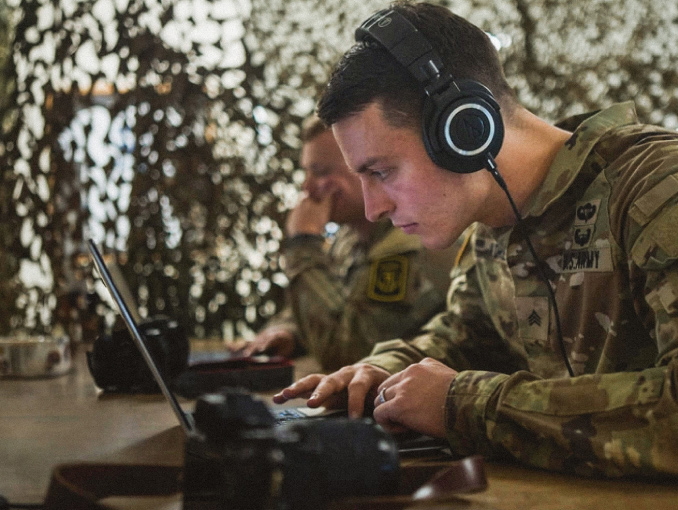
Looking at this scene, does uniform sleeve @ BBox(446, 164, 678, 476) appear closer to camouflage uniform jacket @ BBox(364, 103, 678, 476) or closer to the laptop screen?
camouflage uniform jacket @ BBox(364, 103, 678, 476)

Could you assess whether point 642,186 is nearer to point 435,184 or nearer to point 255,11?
point 435,184

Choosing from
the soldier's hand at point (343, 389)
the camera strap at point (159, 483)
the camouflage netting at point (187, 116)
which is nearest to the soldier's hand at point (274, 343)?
the camouflage netting at point (187, 116)

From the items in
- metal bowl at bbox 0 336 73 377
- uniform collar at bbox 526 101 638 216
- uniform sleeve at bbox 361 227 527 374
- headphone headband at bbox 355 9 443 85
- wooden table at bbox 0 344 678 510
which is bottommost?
wooden table at bbox 0 344 678 510

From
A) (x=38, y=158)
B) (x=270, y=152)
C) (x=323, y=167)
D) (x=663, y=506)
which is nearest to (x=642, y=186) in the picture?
(x=663, y=506)

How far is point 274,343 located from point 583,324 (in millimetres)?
993

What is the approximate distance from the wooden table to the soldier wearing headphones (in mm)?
38

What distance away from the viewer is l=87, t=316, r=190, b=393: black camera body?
1.34m

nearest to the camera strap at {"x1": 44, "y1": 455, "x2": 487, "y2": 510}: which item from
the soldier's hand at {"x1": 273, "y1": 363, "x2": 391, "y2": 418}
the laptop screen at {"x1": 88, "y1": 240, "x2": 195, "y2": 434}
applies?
the laptop screen at {"x1": 88, "y1": 240, "x2": 195, "y2": 434}

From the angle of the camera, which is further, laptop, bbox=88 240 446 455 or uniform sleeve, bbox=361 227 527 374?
uniform sleeve, bbox=361 227 527 374

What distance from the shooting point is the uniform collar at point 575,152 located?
101 cm

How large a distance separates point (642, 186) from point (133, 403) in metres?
0.82

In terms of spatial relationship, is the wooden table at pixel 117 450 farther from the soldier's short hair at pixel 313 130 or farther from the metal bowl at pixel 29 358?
the soldier's short hair at pixel 313 130

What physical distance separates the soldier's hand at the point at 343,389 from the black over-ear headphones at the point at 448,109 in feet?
0.94

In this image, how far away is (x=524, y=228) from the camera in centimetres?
102
